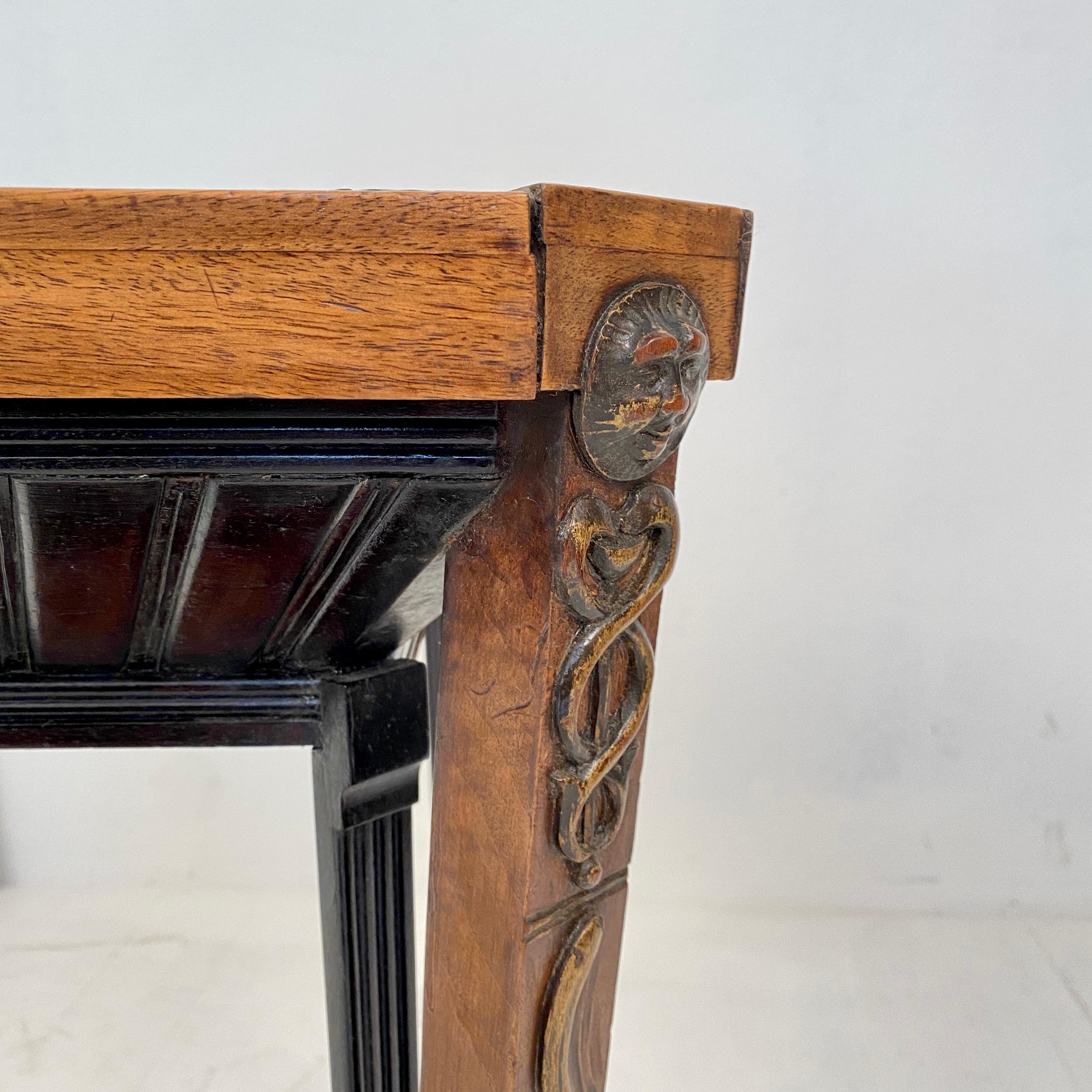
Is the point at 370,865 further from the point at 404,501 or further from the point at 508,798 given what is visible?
the point at 404,501

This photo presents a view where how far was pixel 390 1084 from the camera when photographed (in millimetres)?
937

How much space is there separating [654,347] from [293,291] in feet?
0.56

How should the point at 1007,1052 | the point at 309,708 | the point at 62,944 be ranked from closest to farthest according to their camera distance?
the point at 309,708 < the point at 1007,1052 < the point at 62,944

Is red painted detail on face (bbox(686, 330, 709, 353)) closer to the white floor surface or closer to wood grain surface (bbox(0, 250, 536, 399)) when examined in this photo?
wood grain surface (bbox(0, 250, 536, 399))

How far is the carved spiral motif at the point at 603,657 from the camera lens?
0.61 meters

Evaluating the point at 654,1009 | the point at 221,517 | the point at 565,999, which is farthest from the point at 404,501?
the point at 654,1009

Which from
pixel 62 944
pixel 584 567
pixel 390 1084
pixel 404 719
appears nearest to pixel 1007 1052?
pixel 390 1084

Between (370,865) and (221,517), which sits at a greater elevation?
(221,517)

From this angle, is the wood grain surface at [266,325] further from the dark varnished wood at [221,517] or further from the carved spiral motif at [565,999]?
the carved spiral motif at [565,999]

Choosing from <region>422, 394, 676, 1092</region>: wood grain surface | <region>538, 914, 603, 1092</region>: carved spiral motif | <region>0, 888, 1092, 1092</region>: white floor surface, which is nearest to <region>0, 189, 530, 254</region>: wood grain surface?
<region>422, 394, 676, 1092</region>: wood grain surface

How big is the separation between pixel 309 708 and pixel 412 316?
0.41m

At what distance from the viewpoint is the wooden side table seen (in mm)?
508

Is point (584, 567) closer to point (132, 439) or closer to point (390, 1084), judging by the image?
point (132, 439)

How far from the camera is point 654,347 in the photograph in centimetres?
57
